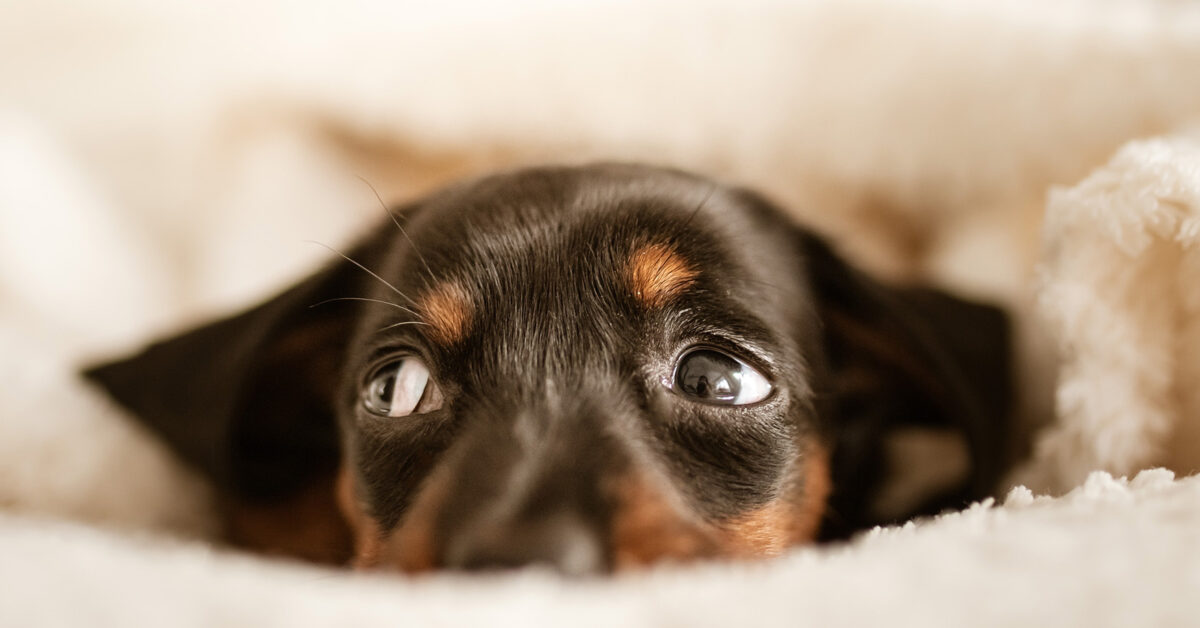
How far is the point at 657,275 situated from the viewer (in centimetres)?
120

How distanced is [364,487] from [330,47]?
138 centimetres

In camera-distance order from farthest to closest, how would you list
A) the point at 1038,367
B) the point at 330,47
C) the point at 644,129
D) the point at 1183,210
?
the point at 330,47 < the point at 644,129 < the point at 1038,367 < the point at 1183,210

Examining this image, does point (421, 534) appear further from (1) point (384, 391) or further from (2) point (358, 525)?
(2) point (358, 525)

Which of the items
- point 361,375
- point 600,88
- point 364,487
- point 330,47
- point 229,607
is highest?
point 330,47

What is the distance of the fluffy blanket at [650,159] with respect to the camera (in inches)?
26.7

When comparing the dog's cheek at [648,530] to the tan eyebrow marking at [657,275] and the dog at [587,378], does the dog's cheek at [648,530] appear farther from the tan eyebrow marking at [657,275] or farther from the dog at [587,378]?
the tan eyebrow marking at [657,275]

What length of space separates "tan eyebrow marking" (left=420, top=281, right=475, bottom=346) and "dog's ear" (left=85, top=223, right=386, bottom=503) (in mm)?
312

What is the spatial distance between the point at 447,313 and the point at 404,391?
0.45 ft

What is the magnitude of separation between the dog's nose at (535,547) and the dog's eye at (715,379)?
0.39m

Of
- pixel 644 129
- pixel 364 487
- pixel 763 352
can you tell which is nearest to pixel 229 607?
pixel 364 487

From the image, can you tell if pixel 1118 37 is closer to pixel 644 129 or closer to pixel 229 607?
pixel 644 129

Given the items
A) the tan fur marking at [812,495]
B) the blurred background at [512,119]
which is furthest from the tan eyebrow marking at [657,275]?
the blurred background at [512,119]

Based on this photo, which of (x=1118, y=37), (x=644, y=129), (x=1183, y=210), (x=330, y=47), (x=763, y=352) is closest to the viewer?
(x=1183, y=210)

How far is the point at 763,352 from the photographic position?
1.26 m
